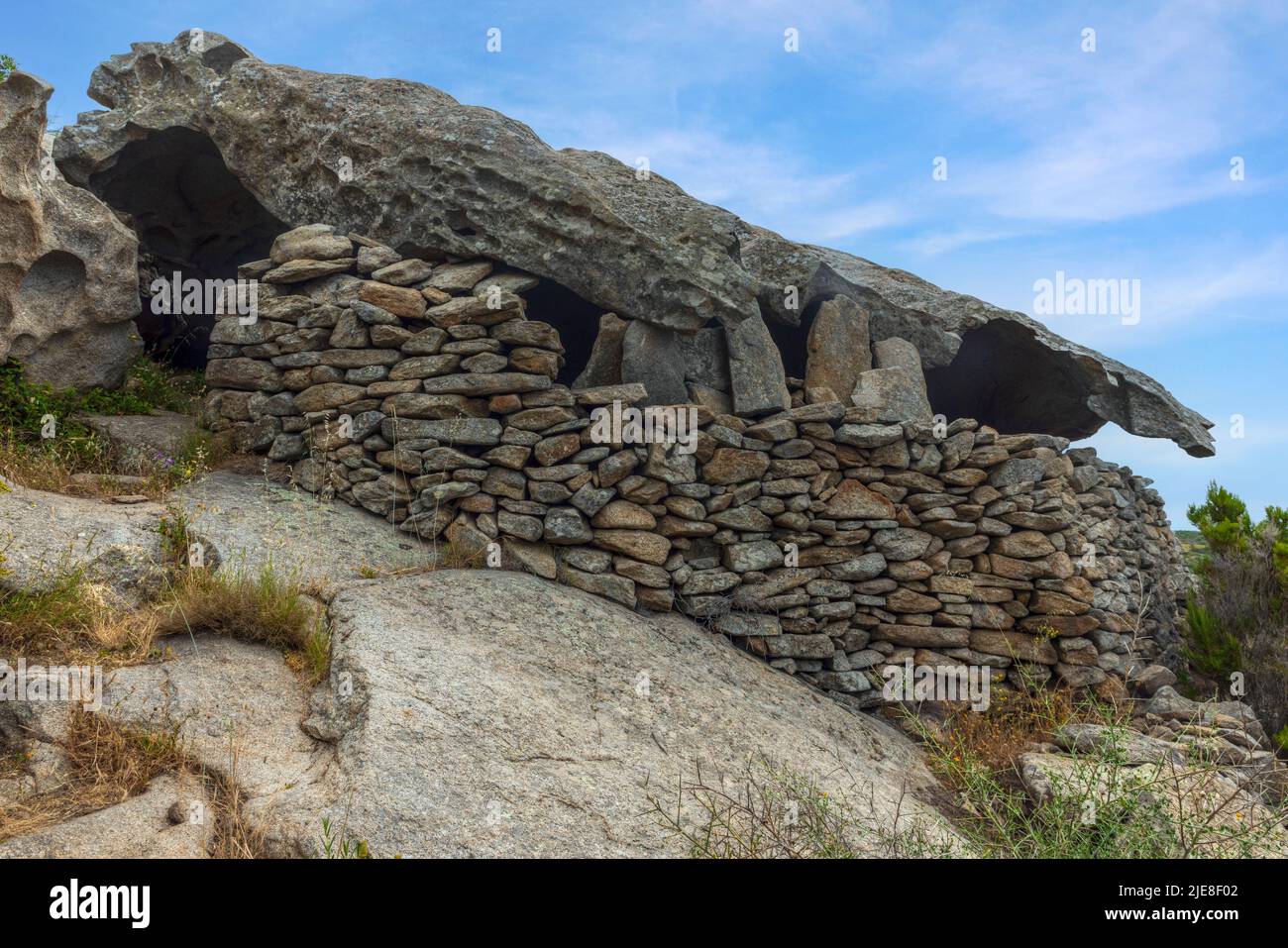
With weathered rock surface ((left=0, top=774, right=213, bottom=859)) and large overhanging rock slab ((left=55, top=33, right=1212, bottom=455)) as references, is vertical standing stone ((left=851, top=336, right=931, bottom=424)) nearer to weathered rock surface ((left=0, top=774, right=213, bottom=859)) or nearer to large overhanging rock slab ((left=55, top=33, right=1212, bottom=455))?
large overhanging rock slab ((left=55, top=33, right=1212, bottom=455))

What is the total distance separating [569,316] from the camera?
30.5ft

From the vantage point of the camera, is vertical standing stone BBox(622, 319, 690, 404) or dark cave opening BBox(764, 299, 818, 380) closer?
vertical standing stone BBox(622, 319, 690, 404)

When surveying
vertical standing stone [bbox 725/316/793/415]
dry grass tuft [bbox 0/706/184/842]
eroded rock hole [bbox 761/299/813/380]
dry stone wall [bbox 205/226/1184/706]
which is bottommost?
dry grass tuft [bbox 0/706/184/842]

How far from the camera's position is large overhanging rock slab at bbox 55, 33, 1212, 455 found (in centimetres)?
786

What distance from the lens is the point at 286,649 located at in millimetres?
5445

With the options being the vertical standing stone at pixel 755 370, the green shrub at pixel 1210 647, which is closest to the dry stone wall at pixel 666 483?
the vertical standing stone at pixel 755 370

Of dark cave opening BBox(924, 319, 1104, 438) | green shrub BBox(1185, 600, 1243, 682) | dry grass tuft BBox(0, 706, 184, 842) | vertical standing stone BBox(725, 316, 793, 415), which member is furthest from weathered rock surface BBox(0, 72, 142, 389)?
green shrub BBox(1185, 600, 1243, 682)

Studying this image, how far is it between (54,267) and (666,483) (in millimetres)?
6051

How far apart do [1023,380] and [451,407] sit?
7506 mm

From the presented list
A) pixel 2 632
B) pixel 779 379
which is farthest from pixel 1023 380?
pixel 2 632

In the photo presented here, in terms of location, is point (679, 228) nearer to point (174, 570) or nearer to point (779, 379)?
point (779, 379)

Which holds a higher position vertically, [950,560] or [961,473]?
[961,473]

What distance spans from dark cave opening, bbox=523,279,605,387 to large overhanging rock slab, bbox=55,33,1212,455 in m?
0.99

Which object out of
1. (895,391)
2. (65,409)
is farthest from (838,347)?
(65,409)
